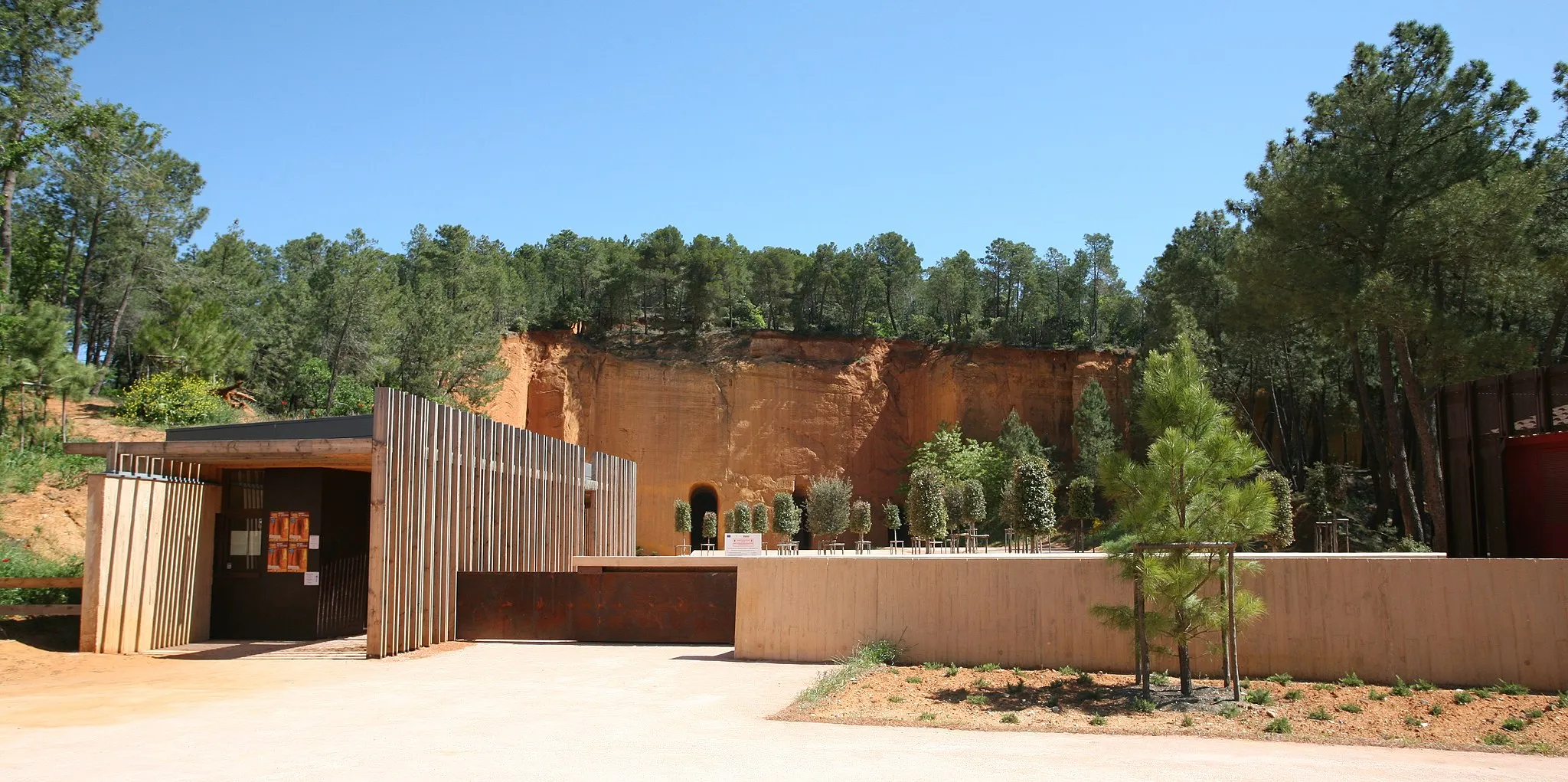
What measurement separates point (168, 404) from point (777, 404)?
2641cm

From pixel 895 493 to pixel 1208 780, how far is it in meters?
44.4

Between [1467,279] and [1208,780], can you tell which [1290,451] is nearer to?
[1467,279]

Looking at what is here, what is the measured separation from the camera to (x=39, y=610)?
1598 cm

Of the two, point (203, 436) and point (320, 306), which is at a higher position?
point (320, 306)

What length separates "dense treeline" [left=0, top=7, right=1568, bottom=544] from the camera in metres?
24.5

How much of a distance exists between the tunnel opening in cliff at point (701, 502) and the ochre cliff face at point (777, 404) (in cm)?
105

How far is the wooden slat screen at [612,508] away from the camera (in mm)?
26734

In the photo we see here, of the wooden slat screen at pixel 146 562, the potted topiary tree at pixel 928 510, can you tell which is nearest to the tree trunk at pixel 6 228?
the wooden slat screen at pixel 146 562

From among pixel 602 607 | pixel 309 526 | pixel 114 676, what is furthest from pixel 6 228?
pixel 602 607

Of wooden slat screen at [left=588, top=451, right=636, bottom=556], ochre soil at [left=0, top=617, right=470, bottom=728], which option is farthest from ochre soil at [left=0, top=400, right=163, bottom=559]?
wooden slat screen at [left=588, top=451, right=636, bottom=556]

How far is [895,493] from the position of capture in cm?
5200

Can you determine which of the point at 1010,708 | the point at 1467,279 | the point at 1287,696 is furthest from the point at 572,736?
A: the point at 1467,279

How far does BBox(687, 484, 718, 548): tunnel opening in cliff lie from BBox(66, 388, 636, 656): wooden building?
28.4 meters

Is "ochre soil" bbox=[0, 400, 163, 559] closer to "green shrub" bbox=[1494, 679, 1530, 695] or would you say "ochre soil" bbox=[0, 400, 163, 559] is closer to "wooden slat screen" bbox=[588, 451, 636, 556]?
"wooden slat screen" bbox=[588, 451, 636, 556]
